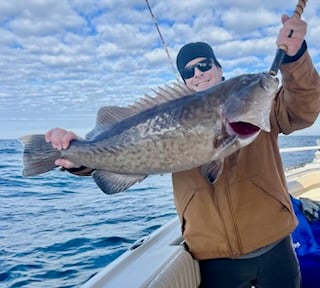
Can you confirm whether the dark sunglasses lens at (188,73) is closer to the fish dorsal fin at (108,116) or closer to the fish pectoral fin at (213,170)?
the fish dorsal fin at (108,116)

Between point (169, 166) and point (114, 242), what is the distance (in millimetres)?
5347

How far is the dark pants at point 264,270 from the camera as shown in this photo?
2246mm

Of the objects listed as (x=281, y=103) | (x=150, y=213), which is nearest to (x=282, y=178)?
(x=281, y=103)

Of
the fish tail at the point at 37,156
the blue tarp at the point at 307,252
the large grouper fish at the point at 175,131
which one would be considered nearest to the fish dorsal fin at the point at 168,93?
the large grouper fish at the point at 175,131

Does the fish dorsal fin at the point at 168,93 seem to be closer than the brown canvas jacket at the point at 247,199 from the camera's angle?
Yes

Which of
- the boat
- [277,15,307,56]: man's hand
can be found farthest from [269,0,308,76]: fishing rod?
the boat

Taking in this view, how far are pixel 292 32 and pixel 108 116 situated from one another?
2.74 ft

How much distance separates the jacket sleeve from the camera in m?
1.92

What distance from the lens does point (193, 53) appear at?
2.42 m

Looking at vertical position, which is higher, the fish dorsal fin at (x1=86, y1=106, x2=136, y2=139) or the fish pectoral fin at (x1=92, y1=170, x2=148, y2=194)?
the fish dorsal fin at (x1=86, y1=106, x2=136, y2=139)

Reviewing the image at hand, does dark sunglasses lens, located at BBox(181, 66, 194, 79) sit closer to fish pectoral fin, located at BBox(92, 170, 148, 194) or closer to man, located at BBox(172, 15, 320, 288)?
man, located at BBox(172, 15, 320, 288)

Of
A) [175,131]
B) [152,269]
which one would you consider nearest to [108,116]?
[175,131]

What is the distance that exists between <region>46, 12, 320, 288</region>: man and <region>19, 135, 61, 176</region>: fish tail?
0.05 meters

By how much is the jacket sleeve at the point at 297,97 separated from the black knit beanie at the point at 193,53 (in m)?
0.47
